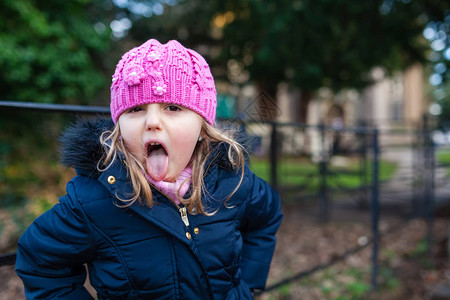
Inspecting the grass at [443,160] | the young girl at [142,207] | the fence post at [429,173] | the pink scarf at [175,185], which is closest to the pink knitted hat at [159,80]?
the young girl at [142,207]

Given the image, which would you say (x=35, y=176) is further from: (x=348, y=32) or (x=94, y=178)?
(x=94, y=178)

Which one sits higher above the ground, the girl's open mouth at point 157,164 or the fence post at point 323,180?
the girl's open mouth at point 157,164

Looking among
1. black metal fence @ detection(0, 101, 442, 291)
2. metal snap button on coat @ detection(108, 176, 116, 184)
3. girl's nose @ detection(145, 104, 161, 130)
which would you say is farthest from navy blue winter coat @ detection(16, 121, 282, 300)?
black metal fence @ detection(0, 101, 442, 291)

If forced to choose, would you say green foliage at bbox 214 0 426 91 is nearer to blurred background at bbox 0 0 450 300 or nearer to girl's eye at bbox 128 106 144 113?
blurred background at bbox 0 0 450 300

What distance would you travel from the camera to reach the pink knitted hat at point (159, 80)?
122 cm

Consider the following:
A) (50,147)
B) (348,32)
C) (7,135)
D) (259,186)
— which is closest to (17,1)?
(7,135)

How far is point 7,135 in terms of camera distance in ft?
25.5

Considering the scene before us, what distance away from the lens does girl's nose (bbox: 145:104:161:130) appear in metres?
1.19

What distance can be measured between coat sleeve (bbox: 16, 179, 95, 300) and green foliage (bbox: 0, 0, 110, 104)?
19.9 ft

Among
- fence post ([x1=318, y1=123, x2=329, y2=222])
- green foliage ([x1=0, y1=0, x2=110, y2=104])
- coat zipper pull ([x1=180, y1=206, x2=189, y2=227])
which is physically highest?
green foliage ([x1=0, y1=0, x2=110, y2=104])

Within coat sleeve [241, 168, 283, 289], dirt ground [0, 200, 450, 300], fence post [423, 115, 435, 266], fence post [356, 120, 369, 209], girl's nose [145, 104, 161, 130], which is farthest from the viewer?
fence post [356, 120, 369, 209]

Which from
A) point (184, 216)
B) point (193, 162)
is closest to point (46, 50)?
point (193, 162)

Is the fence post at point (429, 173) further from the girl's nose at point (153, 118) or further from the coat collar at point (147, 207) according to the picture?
the girl's nose at point (153, 118)

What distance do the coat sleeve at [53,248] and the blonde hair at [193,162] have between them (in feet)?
0.54
